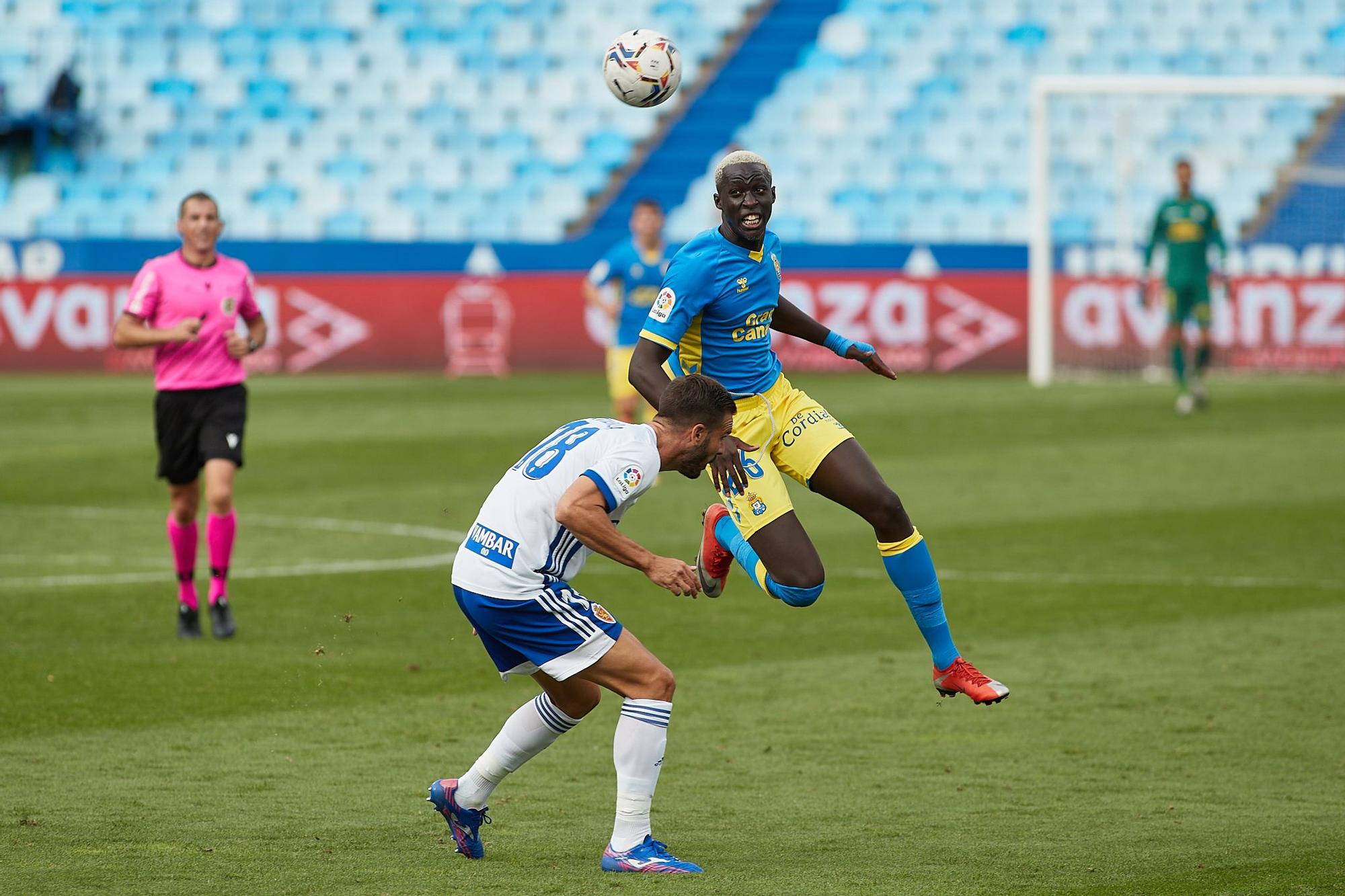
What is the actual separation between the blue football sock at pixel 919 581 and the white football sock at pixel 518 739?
6.14 ft

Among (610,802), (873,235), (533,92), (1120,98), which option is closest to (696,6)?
(533,92)

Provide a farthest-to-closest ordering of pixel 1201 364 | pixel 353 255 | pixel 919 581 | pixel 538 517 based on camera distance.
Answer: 1. pixel 353 255
2. pixel 1201 364
3. pixel 919 581
4. pixel 538 517

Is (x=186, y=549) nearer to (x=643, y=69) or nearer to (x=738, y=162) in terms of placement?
(x=643, y=69)

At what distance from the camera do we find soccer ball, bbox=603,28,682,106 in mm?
7965

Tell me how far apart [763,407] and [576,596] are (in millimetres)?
1993

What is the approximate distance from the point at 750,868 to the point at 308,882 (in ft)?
4.17

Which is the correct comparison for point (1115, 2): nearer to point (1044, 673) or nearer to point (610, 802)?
point (1044, 673)

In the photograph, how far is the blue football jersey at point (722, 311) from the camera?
23.3 feet

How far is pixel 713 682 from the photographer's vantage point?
8.51m

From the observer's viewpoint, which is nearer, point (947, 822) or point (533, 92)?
point (947, 822)

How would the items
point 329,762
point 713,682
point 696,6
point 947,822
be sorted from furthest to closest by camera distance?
point 696,6, point 713,682, point 329,762, point 947,822

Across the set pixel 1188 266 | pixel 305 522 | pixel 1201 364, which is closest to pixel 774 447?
pixel 305 522

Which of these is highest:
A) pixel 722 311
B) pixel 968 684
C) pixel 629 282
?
pixel 722 311

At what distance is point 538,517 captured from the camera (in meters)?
5.46
